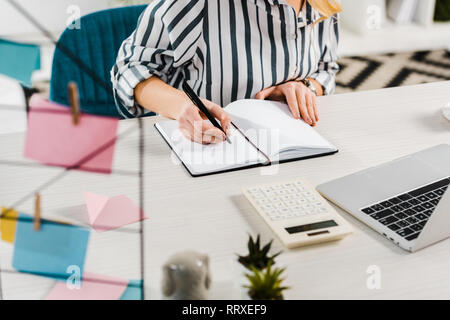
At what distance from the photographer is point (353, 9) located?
3.63 meters

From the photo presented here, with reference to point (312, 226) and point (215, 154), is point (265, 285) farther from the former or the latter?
point (215, 154)

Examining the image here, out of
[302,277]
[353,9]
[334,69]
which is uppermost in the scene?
[353,9]

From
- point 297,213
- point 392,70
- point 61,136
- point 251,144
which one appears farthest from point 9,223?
point 392,70

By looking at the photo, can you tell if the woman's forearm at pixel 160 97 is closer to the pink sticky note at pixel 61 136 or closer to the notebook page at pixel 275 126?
the notebook page at pixel 275 126

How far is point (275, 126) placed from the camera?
3.67ft

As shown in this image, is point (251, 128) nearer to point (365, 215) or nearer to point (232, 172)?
point (232, 172)

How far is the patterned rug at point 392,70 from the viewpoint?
2.94 m

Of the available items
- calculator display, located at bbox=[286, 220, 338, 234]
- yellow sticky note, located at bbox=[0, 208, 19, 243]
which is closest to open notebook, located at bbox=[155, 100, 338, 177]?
calculator display, located at bbox=[286, 220, 338, 234]

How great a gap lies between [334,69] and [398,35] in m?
2.26

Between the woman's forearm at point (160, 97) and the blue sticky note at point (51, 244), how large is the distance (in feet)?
1.83

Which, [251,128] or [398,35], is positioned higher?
[398,35]

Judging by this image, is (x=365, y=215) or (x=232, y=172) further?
(x=232, y=172)
